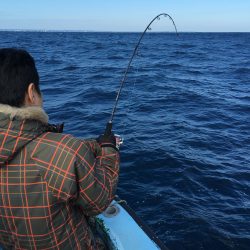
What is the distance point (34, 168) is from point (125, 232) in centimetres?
209

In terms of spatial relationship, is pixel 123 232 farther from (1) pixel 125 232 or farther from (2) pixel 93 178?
(2) pixel 93 178

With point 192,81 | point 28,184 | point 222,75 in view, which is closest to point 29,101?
point 28,184

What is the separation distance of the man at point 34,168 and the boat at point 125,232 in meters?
1.52

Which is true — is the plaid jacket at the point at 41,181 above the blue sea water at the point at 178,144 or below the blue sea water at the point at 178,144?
above

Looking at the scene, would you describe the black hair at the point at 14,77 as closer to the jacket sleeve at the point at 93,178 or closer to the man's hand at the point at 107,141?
the jacket sleeve at the point at 93,178

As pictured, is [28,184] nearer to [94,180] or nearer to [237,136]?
[94,180]

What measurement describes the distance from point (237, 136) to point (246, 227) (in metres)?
4.13

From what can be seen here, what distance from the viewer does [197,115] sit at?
11.1 m

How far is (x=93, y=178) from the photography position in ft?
6.37

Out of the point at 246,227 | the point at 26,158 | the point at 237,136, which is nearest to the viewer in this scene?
the point at 26,158

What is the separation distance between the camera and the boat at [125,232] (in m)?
3.43

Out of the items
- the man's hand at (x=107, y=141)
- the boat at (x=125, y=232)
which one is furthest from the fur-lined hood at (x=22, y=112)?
the boat at (x=125, y=232)

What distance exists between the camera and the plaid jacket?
1.82 meters

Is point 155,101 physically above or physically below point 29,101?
below
